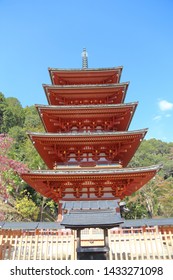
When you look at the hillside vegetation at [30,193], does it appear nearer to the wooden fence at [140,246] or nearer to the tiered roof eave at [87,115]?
the tiered roof eave at [87,115]

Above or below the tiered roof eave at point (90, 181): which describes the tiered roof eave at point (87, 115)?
above

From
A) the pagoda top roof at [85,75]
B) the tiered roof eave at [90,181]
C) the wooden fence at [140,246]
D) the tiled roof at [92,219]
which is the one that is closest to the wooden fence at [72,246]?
the wooden fence at [140,246]

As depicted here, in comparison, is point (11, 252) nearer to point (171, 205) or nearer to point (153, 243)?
point (153, 243)

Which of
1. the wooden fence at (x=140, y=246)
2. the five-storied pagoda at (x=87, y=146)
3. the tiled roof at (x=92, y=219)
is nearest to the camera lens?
the tiled roof at (x=92, y=219)

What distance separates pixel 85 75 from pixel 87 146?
6.54 meters

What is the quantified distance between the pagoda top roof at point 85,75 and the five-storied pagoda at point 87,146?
0.26 ft

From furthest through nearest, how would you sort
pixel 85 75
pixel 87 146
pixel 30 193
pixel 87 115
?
pixel 30 193
pixel 85 75
pixel 87 115
pixel 87 146

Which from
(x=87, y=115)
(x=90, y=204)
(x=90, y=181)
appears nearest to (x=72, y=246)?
(x=90, y=204)

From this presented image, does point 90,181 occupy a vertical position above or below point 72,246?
above

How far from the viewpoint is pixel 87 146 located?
12422 millimetres

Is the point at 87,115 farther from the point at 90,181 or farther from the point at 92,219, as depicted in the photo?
the point at 92,219

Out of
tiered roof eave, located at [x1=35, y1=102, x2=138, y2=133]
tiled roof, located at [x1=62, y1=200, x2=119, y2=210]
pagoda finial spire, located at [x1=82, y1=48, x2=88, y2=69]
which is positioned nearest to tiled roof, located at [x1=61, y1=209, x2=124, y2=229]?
tiled roof, located at [x1=62, y1=200, x2=119, y2=210]

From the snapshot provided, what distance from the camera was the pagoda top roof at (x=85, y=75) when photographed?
609 inches
